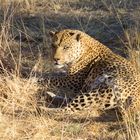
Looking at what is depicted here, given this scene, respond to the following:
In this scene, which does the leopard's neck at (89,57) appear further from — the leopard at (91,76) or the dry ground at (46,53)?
the dry ground at (46,53)

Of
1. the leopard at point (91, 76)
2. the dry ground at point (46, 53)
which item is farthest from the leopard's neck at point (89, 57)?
the dry ground at point (46, 53)

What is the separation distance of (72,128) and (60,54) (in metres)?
1.83

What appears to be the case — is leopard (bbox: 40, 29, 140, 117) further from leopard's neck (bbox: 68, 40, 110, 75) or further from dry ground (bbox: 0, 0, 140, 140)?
dry ground (bbox: 0, 0, 140, 140)

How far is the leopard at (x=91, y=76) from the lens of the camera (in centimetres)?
804

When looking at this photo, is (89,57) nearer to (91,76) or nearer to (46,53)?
(91,76)

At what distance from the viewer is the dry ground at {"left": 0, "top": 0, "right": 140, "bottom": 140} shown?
7.34m

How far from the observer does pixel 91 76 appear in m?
8.74

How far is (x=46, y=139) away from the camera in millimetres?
7105

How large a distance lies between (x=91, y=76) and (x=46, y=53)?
193 cm

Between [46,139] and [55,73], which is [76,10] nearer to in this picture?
[55,73]

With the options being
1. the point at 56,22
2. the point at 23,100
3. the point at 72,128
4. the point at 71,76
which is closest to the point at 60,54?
the point at 71,76

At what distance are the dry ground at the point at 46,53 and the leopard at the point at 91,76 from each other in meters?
0.21

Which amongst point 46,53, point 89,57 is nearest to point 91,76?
point 89,57

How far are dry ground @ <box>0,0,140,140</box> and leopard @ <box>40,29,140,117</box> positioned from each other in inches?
8.2
